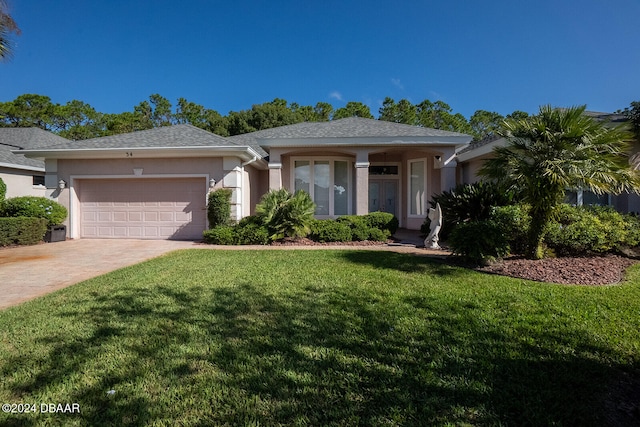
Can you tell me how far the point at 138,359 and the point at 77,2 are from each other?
14.4 metres

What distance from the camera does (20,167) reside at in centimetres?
1459

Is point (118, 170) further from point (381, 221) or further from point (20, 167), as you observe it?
point (381, 221)

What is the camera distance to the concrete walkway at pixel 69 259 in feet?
→ 17.7

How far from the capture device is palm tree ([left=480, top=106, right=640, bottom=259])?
603 cm

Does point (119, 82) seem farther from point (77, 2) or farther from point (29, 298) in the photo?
point (29, 298)

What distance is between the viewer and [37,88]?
2838cm

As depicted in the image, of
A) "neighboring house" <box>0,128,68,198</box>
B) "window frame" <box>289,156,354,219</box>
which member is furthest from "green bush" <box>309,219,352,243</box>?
"neighboring house" <box>0,128,68,198</box>

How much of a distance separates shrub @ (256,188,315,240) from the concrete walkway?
2.56 feet

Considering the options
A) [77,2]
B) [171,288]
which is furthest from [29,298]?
[77,2]

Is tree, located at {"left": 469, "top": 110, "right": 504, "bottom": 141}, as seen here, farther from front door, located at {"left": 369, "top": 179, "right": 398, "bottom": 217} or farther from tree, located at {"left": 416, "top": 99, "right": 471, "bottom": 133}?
front door, located at {"left": 369, "top": 179, "right": 398, "bottom": 217}

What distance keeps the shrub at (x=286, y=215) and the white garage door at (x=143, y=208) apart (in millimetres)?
2803

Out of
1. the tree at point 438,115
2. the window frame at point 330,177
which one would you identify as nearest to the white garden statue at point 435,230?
the window frame at point 330,177

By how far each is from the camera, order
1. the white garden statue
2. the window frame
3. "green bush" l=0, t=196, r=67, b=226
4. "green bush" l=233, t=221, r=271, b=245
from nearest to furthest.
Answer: the white garden statue
"green bush" l=233, t=221, r=271, b=245
"green bush" l=0, t=196, r=67, b=226
the window frame

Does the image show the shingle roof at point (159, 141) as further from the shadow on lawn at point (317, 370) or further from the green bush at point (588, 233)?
the green bush at point (588, 233)
